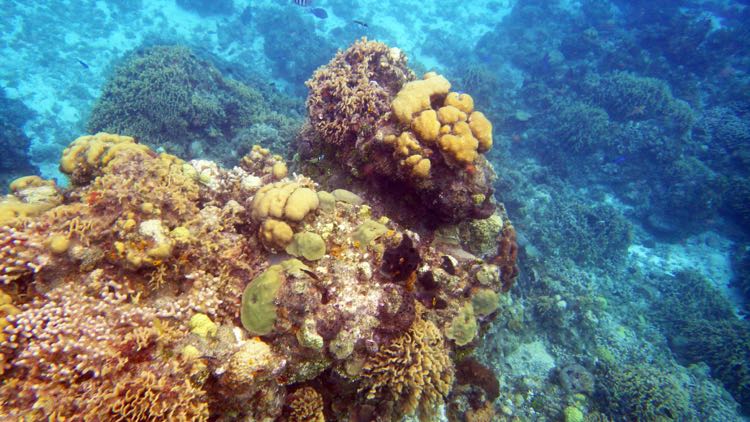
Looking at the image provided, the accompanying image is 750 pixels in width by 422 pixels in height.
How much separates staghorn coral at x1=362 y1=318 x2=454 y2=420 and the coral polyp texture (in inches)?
68.9

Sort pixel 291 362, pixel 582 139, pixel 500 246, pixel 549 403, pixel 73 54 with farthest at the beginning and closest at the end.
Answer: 1. pixel 73 54
2. pixel 582 139
3. pixel 549 403
4. pixel 500 246
5. pixel 291 362

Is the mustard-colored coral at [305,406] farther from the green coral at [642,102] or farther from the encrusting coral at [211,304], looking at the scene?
the green coral at [642,102]

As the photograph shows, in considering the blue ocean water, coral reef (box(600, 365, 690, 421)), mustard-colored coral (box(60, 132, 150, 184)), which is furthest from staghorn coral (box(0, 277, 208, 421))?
coral reef (box(600, 365, 690, 421))

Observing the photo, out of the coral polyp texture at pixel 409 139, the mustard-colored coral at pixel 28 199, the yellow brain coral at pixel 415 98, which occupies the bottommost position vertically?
the mustard-colored coral at pixel 28 199

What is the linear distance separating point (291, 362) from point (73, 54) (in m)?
23.7

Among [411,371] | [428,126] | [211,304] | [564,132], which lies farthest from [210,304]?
[564,132]

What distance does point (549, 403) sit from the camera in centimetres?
822

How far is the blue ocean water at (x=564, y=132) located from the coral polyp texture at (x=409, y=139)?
96.4 inches

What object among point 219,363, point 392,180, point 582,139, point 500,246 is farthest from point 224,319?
point 582,139

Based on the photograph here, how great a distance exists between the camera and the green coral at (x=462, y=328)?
401cm

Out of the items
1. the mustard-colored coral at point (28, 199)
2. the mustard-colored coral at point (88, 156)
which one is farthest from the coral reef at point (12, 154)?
the mustard-colored coral at point (88, 156)

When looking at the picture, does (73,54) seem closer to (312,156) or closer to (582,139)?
(312,156)

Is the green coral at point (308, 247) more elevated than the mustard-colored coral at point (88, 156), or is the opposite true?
the green coral at point (308, 247)

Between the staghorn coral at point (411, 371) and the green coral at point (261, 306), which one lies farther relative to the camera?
the staghorn coral at point (411, 371)
